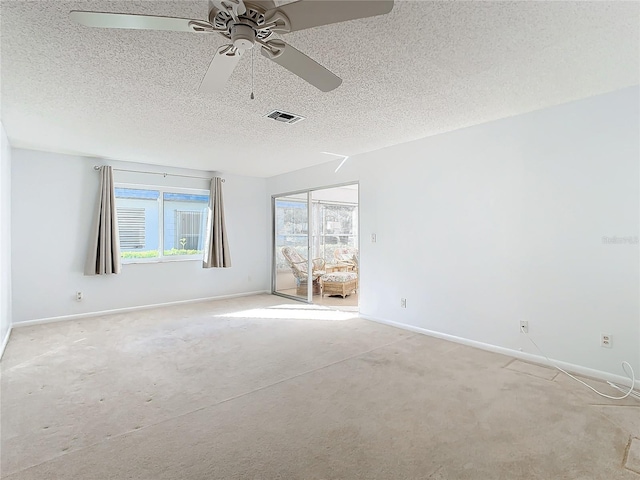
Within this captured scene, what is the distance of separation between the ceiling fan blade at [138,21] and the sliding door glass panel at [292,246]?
4881 millimetres

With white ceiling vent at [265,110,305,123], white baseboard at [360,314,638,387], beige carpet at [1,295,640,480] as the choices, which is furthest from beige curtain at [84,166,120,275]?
white baseboard at [360,314,638,387]

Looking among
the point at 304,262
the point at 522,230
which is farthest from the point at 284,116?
the point at 304,262

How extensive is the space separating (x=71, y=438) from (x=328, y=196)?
267 inches

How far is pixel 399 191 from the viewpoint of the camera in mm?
4477

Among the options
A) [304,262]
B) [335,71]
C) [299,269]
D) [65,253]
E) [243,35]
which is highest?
[335,71]

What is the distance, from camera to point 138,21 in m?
1.46

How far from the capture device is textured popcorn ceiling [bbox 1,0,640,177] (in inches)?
72.7

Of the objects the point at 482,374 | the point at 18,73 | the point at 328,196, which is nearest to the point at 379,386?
the point at 482,374

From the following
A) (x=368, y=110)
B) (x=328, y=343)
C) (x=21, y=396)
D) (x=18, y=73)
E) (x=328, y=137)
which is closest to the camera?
(x=18, y=73)

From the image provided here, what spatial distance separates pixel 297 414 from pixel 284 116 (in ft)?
8.72

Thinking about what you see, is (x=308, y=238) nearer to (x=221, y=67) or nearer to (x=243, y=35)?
(x=221, y=67)

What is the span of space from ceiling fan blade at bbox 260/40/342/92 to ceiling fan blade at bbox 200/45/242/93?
152 millimetres

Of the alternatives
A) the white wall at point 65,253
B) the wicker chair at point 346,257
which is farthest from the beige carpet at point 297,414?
the wicker chair at point 346,257

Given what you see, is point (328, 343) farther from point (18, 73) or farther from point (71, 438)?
point (18, 73)
